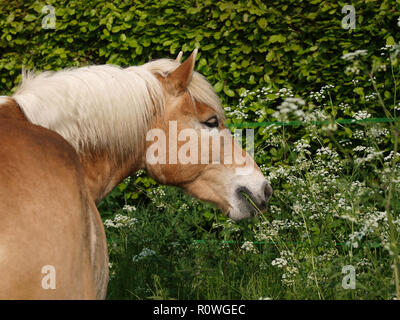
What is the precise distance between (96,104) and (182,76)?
2.07 feet

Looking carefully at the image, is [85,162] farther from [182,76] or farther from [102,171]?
[182,76]

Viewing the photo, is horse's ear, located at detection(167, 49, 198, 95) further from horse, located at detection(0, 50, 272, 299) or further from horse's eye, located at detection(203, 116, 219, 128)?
horse's eye, located at detection(203, 116, 219, 128)

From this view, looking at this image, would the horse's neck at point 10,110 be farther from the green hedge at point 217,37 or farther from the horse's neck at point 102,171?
the green hedge at point 217,37

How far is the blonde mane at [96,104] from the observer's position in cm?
250

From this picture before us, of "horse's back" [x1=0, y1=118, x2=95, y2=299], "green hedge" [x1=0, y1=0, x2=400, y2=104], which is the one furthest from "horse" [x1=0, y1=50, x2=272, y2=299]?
"green hedge" [x1=0, y1=0, x2=400, y2=104]

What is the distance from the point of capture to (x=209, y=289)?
3643 millimetres

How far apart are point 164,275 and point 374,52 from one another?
3.00 m

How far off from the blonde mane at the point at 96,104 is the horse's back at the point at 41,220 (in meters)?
0.44

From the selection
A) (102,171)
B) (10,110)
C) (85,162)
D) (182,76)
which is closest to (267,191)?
(182,76)

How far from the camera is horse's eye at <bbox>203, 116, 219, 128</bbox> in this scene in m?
3.21

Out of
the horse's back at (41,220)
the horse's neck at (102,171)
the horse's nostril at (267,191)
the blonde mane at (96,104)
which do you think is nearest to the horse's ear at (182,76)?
the blonde mane at (96,104)
